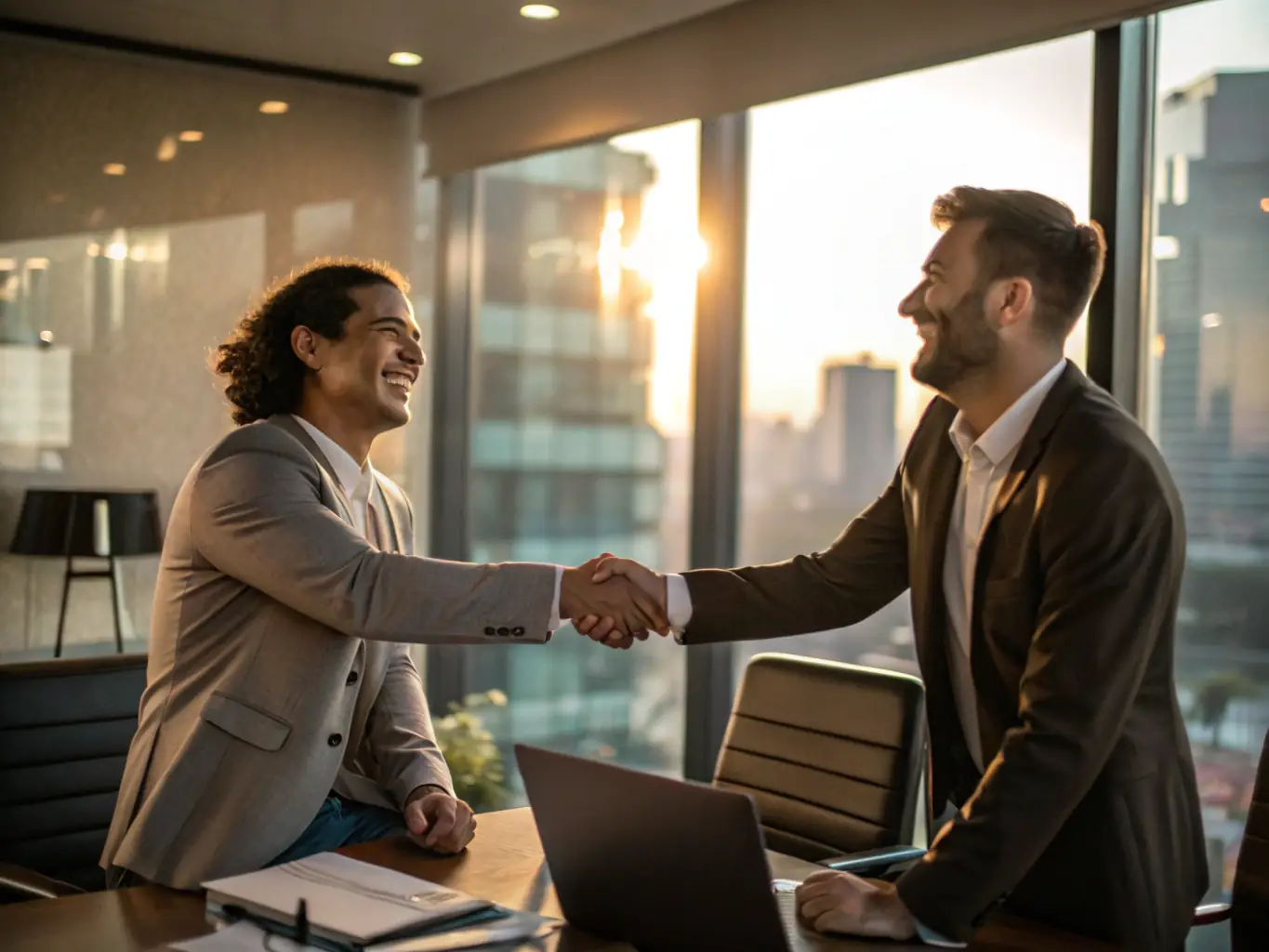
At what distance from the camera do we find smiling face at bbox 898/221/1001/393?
2148mm

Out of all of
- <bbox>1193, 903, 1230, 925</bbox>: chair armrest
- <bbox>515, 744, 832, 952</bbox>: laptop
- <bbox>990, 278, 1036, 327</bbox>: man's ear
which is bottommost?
<bbox>1193, 903, 1230, 925</bbox>: chair armrest

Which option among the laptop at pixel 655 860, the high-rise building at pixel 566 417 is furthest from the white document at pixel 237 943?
the high-rise building at pixel 566 417

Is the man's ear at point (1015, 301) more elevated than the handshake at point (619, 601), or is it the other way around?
the man's ear at point (1015, 301)

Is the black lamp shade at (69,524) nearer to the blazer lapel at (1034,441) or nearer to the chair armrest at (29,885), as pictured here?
the chair armrest at (29,885)

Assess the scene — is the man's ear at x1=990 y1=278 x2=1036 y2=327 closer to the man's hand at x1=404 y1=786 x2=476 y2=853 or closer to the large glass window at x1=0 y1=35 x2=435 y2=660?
the man's hand at x1=404 y1=786 x2=476 y2=853

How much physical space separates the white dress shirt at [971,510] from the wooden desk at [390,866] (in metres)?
0.36

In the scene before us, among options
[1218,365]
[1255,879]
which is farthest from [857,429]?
[1255,879]

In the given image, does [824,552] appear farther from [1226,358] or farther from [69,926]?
[69,926]

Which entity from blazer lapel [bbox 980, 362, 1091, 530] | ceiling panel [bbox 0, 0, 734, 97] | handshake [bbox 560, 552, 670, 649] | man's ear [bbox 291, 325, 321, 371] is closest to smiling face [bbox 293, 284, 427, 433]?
man's ear [bbox 291, 325, 321, 371]

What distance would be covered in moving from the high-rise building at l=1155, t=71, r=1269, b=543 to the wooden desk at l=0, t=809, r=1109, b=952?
160 cm

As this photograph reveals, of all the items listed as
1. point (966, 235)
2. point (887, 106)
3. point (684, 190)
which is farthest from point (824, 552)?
point (684, 190)

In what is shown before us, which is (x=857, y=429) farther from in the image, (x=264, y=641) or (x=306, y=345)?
(x=264, y=641)

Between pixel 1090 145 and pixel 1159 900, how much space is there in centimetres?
210

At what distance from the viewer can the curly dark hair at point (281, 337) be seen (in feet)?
8.86
